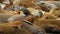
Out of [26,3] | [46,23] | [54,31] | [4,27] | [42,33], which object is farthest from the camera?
[26,3]

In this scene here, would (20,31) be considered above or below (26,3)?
above

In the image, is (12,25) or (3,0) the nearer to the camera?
(12,25)

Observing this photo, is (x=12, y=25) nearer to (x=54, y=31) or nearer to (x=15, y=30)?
(x=15, y=30)

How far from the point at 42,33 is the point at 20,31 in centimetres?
42

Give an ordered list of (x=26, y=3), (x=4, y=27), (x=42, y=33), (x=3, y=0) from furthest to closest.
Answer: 1. (x=3, y=0)
2. (x=26, y=3)
3. (x=42, y=33)
4. (x=4, y=27)

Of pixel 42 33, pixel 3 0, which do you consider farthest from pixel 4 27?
pixel 3 0

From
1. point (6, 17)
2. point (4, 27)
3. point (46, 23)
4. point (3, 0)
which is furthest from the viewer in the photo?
point (3, 0)

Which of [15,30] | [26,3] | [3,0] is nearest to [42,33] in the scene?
[15,30]

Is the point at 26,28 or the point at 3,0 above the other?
the point at 26,28

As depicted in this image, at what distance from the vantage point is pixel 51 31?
12.0 feet

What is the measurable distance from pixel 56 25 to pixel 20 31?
0.94m

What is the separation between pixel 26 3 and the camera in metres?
6.56

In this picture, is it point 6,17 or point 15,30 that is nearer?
point 15,30

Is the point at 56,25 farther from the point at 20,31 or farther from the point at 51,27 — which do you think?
the point at 20,31
